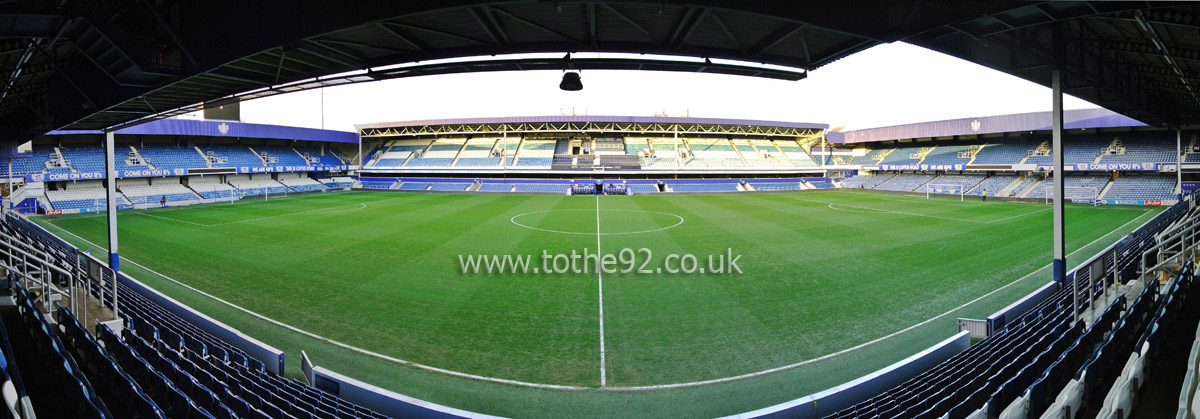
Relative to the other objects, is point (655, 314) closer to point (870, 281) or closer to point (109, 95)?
point (870, 281)

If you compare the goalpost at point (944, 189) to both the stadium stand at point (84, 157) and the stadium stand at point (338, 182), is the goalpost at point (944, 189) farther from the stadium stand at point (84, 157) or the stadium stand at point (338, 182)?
the stadium stand at point (84, 157)

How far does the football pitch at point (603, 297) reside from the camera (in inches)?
268

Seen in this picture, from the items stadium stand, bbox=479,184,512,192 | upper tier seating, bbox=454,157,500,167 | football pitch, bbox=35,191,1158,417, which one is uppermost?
upper tier seating, bbox=454,157,500,167

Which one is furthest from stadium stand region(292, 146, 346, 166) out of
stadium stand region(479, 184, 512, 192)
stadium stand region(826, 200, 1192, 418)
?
stadium stand region(826, 200, 1192, 418)

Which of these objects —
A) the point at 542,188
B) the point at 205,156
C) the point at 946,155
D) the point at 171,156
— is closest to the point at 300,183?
the point at 205,156

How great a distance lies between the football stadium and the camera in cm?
475

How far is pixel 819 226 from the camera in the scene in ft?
70.9

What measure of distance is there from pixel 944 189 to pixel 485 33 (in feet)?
160

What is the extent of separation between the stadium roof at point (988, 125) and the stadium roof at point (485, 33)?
125 feet

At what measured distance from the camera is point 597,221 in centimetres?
2456

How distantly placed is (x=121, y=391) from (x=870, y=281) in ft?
44.4

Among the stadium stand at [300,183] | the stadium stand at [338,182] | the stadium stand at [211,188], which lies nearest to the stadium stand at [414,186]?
the stadium stand at [338,182]

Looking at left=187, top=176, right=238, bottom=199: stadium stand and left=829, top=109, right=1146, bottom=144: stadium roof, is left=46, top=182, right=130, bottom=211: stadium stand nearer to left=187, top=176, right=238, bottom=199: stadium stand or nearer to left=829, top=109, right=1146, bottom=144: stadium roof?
left=187, top=176, right=238, bottom=199: stadium stand

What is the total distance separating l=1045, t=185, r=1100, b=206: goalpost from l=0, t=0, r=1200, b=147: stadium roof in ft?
113
